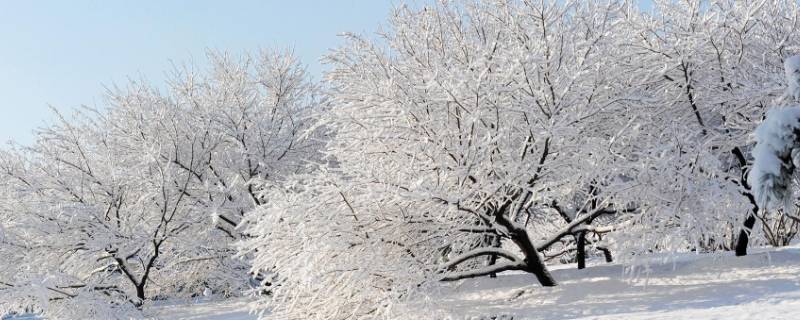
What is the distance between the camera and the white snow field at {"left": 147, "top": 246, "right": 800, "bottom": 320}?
9242 millimetres

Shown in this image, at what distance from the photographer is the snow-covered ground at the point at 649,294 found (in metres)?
9.23

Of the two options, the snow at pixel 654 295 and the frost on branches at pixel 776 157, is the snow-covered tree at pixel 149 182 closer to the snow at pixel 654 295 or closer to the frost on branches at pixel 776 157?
A: the snow at pixel 654 295

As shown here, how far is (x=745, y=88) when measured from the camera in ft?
37.3

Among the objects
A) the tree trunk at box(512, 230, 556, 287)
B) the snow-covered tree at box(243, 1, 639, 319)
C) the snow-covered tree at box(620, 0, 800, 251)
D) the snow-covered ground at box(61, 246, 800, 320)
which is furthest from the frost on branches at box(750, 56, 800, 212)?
the tree trunk at box(512, 230, 556, 287)

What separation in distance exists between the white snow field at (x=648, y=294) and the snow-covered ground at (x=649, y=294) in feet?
0.04

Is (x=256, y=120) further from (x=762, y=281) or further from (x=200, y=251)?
(x=762, y=281)

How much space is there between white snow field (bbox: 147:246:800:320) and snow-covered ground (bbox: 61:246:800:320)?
1 centimetres

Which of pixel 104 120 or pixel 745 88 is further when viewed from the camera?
pixel 104 120

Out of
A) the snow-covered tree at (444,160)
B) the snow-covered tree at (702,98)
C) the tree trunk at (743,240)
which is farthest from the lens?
the tree trunk at (743,240)

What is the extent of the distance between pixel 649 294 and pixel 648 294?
0.6 inches

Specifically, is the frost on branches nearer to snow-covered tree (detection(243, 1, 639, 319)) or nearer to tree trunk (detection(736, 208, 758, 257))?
snow-covered tree (detection(243, 1, 639, 319))

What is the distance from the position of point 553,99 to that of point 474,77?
1.45 m

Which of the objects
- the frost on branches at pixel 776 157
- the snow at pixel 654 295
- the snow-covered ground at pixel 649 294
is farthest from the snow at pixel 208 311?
the frost on branches at pixel 776 157

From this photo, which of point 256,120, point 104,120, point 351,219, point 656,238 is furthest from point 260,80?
point 656,238
